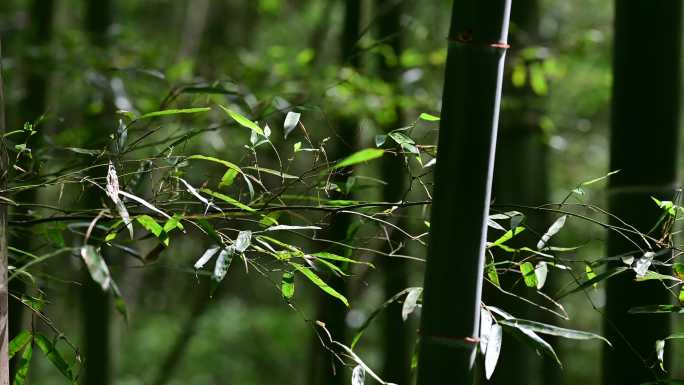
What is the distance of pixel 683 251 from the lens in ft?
2.59

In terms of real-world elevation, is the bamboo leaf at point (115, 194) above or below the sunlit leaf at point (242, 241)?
above

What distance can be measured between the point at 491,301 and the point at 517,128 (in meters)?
0.64

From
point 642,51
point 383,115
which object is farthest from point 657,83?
point 383,115

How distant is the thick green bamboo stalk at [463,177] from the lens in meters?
0.75

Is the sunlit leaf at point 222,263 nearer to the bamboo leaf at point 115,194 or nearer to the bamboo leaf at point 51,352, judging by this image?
the bamboo leaf at point 115,194

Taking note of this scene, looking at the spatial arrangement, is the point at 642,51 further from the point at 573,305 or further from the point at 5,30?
the point at 573,305

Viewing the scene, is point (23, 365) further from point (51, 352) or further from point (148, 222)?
point (148, 222)

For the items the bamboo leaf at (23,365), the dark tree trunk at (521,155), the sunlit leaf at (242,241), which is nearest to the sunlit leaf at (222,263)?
the sunlit leaf at (242,241)

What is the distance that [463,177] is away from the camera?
0.75 metres

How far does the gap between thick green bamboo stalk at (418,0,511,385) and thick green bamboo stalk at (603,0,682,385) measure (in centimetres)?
49

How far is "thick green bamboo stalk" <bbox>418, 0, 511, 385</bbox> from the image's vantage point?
747 millimetres

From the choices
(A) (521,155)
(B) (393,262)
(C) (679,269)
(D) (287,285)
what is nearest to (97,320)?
(B) (393,262)

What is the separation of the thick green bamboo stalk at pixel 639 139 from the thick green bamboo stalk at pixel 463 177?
1.61 ft

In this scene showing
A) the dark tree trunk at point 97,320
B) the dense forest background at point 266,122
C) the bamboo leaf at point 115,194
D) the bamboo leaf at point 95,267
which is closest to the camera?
the bamboo leaf at point 95,267
